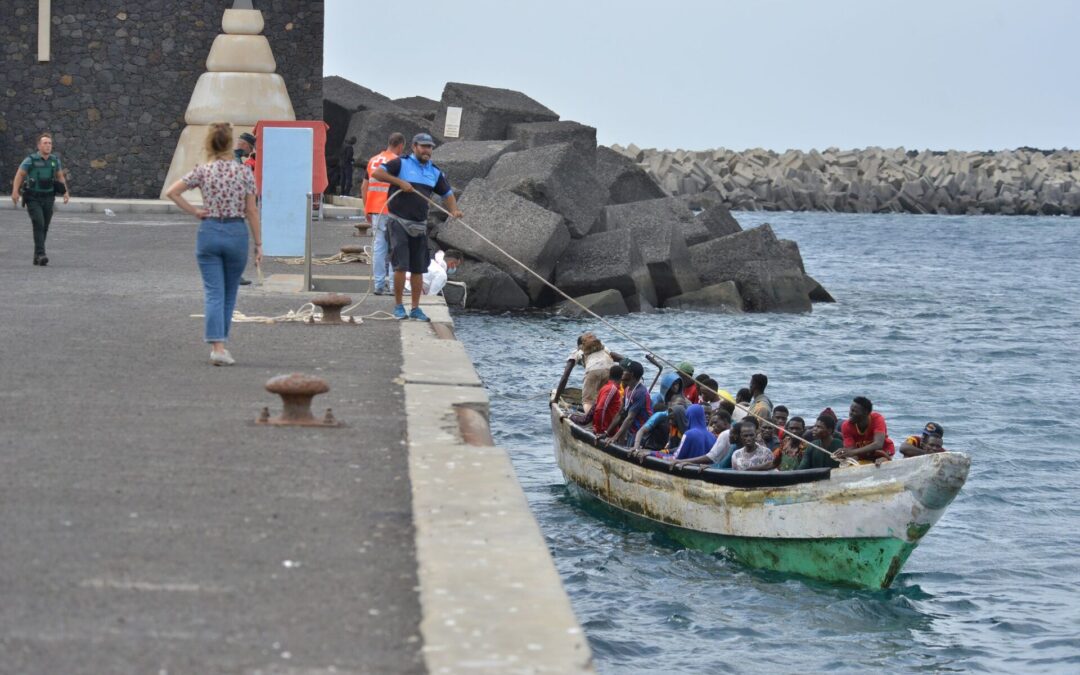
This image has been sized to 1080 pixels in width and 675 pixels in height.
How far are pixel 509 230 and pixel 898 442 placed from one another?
961 centimetres

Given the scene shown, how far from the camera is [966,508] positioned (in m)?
17.3

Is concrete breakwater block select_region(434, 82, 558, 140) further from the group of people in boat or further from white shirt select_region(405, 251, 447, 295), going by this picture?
the group of people in boat

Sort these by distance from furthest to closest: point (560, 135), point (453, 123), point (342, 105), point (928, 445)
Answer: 1. point (342, 105)
2. point (453, 123)
3. point (560, 135)
4. point (928, 445)

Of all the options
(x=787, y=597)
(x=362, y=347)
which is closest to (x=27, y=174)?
(x=362, y=347)

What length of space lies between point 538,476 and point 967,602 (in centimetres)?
552

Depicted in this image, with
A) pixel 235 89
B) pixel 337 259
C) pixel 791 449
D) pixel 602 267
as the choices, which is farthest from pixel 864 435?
pixel 235 89

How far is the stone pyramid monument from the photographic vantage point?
32.6m

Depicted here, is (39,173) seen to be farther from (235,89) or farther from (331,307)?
(235,89)

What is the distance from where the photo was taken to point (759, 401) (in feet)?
47.9

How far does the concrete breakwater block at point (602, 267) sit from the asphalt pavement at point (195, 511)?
18.7 m

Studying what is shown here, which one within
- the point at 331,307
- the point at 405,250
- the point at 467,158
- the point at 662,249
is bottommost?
the point at 662,249

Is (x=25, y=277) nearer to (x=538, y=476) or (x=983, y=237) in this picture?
(x=538, y=476)

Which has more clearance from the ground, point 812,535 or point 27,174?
point 27,174

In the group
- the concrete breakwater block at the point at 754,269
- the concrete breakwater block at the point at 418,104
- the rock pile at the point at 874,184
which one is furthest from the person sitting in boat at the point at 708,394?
the rock pile at the point at 874,184
